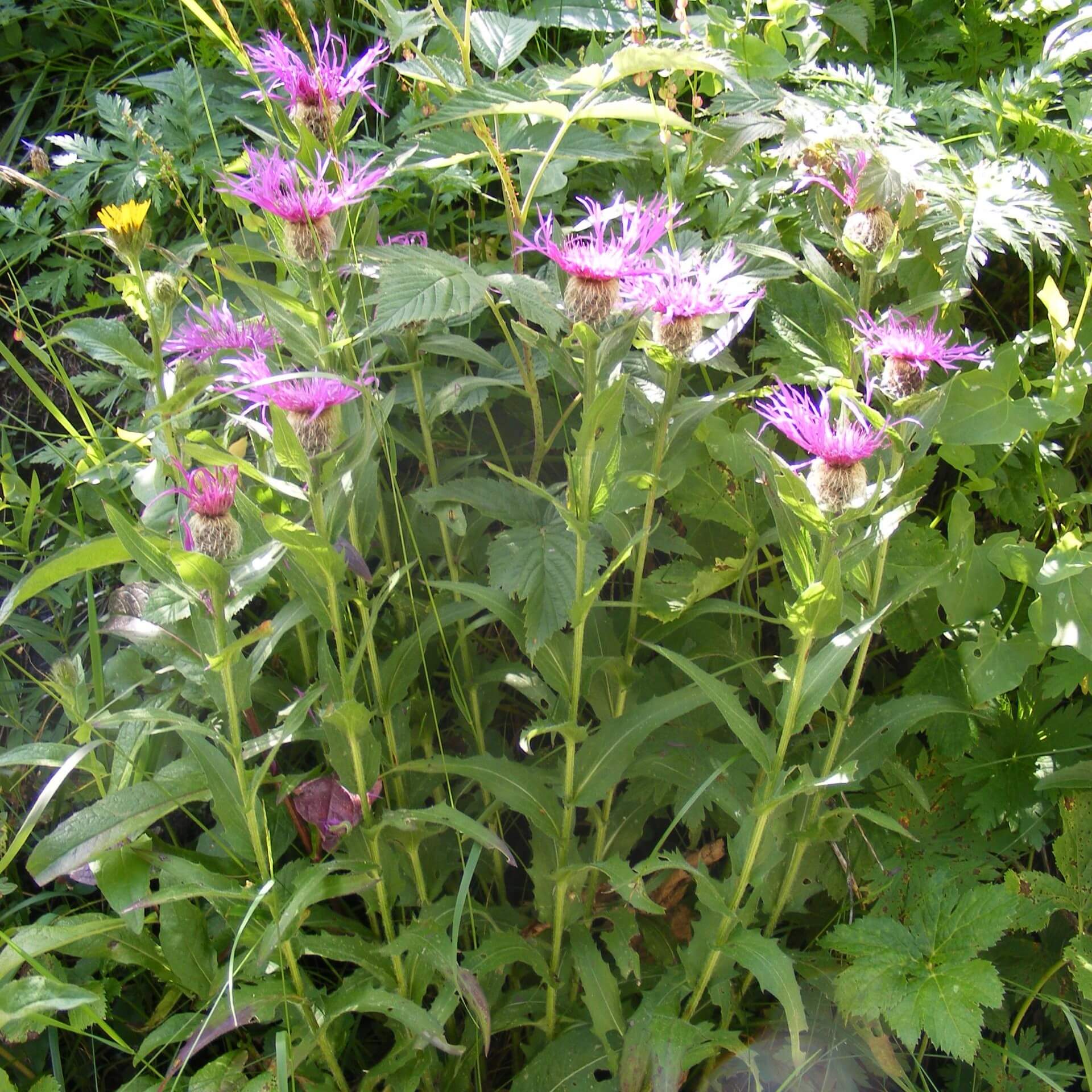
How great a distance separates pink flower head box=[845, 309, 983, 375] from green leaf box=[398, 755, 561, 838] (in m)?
0.65

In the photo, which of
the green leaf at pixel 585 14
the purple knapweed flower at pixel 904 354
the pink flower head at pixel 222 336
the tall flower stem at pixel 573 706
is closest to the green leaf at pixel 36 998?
the tall flower stem at pixel 573 706

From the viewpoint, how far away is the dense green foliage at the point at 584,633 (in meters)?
1.19

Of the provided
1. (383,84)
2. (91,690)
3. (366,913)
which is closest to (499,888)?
(366,913)

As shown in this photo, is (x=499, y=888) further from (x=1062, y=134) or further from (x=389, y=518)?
(x=1062, y=134)

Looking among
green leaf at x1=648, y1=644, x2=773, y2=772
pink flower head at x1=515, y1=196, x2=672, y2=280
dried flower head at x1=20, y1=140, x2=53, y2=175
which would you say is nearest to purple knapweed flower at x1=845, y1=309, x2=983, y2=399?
pink flower head at x1=515, y1=196, x2=672, y2=280

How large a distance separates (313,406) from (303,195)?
9.6 inches

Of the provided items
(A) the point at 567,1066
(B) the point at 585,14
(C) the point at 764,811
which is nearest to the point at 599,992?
(A) the point at 567,1066

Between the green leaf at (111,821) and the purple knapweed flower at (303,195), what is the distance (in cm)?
64

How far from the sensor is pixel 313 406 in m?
1.14

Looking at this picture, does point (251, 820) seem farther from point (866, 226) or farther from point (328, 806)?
point (866, 226)

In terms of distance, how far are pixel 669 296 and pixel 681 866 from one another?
25.4 inches

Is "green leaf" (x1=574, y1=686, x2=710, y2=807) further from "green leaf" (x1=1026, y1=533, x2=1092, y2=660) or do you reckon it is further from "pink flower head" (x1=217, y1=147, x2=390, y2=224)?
"pink flower head" (x1=217, y1=147, x2=390, y2=224)

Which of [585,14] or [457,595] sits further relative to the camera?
[585,14]

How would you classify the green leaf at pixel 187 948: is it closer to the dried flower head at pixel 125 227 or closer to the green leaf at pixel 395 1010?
the green leaf at pixel 395 1010
